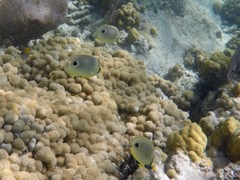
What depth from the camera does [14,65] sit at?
14.8 ft

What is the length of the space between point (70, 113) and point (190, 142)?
1.70 meters

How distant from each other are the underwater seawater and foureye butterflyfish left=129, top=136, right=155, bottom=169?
1 centimetres

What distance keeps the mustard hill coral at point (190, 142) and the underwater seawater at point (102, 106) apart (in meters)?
0.01

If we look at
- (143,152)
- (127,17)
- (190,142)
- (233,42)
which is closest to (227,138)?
(190,142)

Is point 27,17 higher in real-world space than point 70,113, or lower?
higher

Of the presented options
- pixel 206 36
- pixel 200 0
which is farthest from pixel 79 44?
pixel 200 0

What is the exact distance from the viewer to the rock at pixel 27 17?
4812 millimetres

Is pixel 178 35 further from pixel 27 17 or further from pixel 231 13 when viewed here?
pixel 27 17

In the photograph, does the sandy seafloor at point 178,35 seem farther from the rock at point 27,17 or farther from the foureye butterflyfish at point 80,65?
the foureye butterflyfish at point 80,65

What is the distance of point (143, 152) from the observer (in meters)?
3.17

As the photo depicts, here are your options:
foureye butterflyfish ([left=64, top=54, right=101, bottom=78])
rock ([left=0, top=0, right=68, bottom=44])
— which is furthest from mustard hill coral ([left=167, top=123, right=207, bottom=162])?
rock ([left=0, top=0, right=68, bottom=44])

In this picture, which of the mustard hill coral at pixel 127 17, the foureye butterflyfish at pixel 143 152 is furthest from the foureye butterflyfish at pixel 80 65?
the mustard hill coral at pixel 127 17

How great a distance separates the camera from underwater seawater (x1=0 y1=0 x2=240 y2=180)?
3393 mm

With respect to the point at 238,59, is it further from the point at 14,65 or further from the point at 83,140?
the point at 14,65
